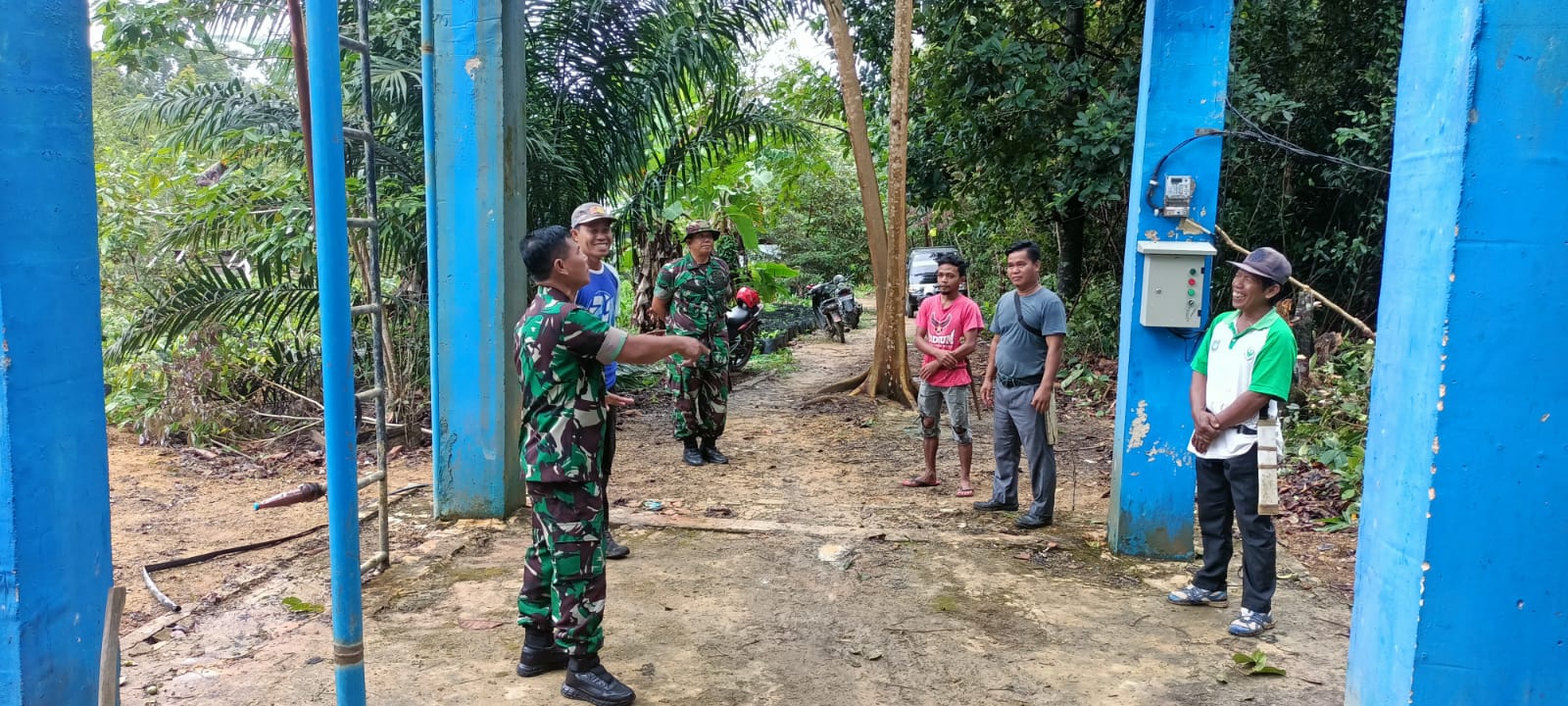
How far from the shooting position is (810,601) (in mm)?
4355

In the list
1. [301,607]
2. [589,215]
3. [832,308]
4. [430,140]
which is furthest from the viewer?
[832,308]

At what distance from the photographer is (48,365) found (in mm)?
2252

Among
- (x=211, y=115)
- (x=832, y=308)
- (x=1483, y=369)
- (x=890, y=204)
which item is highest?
(x=211, y=115)

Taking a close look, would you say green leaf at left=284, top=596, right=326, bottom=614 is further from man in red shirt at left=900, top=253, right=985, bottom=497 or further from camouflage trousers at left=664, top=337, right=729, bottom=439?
man in red shirt at left=900, top=253, right=985, bottom=497

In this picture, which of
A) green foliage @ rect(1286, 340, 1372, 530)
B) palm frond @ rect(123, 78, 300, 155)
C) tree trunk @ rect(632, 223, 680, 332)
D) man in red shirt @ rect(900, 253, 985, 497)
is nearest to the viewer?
man in red shirt @ rect(900, 253, 985, 497)

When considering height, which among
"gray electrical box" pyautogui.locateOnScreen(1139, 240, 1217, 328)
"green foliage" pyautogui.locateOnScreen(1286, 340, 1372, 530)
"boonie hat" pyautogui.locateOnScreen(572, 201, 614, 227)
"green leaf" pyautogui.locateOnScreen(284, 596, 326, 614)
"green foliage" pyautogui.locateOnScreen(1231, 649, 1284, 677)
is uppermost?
"boonie hat" pyautogui.locateOnScreen(572, 201, 614, 227)

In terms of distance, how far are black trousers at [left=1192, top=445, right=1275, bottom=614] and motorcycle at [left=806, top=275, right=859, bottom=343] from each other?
12.2 meters

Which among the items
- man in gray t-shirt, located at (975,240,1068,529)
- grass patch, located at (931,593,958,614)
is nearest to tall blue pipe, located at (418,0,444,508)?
grass patch, located at (931,593,958,614)

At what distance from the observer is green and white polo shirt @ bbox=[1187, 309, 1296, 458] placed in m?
3.77

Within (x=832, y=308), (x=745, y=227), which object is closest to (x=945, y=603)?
(x=745, y=227)

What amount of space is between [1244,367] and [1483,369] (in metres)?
1.81

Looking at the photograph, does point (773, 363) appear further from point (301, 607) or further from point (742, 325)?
point (301, 607)

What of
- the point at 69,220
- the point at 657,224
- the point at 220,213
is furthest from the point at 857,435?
the point at 69,220

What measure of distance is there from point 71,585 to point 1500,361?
11.0 feet
